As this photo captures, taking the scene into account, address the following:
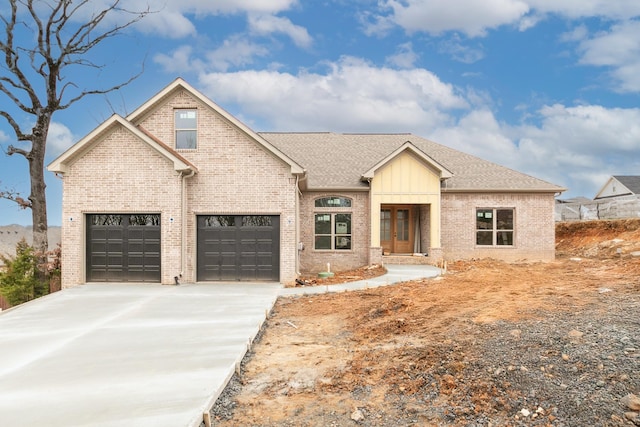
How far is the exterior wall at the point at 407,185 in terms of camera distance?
17.6m

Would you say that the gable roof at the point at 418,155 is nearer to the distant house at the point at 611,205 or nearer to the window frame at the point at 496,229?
the window frame at the point at 496,229

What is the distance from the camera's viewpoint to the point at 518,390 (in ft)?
15.9

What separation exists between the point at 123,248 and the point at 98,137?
395 cm

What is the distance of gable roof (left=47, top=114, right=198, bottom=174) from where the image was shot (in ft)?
43.0

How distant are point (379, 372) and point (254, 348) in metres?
2.56

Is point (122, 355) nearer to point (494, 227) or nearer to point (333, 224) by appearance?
point (333, 224)

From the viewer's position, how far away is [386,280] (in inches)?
547

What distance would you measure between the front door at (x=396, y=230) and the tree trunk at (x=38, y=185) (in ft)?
49.1

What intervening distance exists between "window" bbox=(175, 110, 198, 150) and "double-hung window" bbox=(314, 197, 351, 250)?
20.8ft

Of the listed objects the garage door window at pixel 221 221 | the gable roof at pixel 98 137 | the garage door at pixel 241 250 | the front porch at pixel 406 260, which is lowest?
the front porch at pixel 406 260

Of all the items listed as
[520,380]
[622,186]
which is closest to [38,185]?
[520,380]

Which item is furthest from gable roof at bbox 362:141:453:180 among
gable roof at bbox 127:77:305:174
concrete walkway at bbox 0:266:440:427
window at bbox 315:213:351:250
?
concrete walkway at bbox 0:266:440:427

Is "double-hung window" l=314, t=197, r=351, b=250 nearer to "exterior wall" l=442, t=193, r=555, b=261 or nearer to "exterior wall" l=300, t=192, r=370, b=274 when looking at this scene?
"exterior wall" l=300, t=192, r=370, b=274

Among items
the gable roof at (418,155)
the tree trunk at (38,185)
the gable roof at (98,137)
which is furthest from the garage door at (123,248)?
the gable roof at (418,155)
